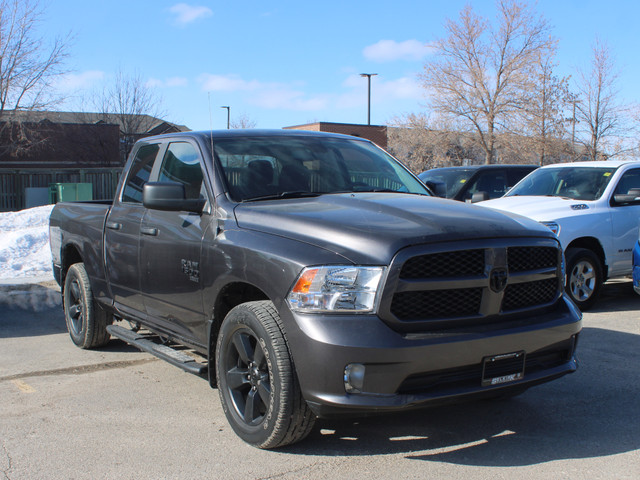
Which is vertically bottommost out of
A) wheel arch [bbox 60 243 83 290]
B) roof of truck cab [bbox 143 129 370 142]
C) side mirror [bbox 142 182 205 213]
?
wheel arch [bbox 60 243 83 290]

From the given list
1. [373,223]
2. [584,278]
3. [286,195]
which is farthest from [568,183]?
[373,223]

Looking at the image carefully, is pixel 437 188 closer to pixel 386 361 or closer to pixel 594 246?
pixel 386 361

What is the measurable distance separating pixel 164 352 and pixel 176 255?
0.74m

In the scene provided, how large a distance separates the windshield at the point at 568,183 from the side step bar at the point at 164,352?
5.99 m

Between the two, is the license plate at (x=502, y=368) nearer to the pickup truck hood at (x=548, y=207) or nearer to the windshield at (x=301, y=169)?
the windshield at (x=301, y=169)

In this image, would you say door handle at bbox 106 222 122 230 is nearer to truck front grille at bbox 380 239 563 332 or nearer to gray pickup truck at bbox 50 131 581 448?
gray pickup truck at bbox 50 131 581 448

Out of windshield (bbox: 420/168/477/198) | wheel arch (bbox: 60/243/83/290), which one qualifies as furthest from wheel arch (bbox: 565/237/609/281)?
wheel arch (bbox: 60/243/83/290)

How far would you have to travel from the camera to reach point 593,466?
361 cm

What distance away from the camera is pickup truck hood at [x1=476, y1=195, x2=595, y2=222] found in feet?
26.8

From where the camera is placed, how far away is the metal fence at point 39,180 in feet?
89.1

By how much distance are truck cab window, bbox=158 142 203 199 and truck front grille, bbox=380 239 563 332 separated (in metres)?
1.89

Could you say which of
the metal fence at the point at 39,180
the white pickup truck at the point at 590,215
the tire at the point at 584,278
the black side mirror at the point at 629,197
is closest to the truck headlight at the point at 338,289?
the white pickup truck at the point at 590,215

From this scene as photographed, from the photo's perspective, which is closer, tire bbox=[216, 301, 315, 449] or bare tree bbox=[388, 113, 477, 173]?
tire bbox=[216, 301, 315, 449]

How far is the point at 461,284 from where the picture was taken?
3.50 m
